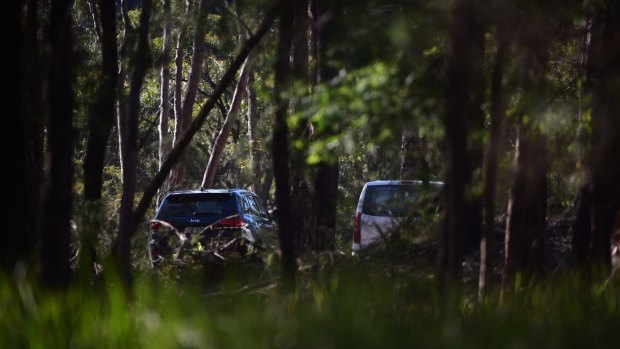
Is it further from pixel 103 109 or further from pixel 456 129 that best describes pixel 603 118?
pixel 103 109

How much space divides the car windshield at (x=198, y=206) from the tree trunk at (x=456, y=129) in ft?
30.9

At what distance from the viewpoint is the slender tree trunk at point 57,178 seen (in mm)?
7125

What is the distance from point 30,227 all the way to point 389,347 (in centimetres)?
466

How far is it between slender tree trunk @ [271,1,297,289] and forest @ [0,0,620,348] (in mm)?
18

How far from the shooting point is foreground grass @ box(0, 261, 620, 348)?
16.9 feet

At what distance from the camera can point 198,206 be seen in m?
16.9

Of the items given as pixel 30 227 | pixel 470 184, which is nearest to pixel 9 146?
pixel 30 227

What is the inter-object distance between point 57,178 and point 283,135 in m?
2.25

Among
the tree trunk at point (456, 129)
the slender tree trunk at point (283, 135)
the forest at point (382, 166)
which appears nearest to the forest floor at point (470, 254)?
the forest at point (382, 166)

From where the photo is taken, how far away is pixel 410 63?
25.2 feet

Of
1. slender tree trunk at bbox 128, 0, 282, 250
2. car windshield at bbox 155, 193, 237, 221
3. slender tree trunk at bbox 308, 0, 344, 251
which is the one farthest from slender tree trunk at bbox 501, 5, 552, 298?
car windshield at bbox 155, 193, 237, 221

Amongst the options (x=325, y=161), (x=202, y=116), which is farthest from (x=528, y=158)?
(x=202, y=116)

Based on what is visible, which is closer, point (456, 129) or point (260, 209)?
point (456, 129)

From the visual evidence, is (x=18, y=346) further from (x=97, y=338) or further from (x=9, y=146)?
(x=9, y=146)
